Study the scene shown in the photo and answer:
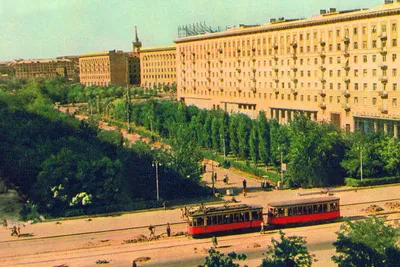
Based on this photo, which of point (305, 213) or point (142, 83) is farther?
point (142, 83)

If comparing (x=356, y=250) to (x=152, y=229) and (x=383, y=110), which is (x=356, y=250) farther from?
(x=383, y=110)

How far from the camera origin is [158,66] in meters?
179

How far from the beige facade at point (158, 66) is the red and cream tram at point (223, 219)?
13374cm

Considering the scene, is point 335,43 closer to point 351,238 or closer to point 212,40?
point 212,40

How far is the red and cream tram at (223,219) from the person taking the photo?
38219mm

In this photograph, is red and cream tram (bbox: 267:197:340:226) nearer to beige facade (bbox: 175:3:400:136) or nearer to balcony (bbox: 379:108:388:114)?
beige facade (bbox: 175:3:400:136)

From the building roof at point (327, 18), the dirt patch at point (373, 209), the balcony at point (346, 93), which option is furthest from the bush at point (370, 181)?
the balcony at point (346, 93)

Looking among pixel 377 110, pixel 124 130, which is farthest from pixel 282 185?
pixel 124 130

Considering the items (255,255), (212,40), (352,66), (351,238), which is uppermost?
(212,40)

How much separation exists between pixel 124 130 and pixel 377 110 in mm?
50287

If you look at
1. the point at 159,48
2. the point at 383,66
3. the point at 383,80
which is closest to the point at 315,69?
the point at 383,66

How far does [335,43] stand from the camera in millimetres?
80938

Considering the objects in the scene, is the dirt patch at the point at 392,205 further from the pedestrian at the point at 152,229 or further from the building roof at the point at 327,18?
the building roof at the point at 327,18

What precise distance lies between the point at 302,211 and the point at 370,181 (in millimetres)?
15481
